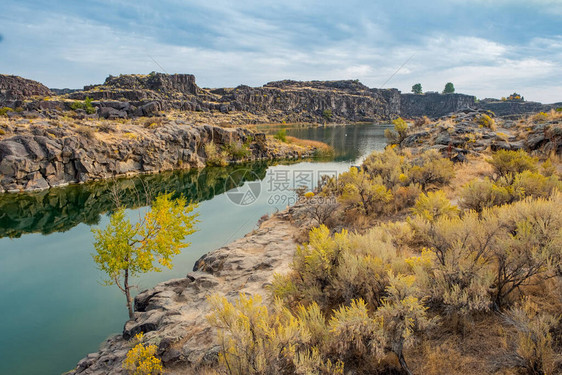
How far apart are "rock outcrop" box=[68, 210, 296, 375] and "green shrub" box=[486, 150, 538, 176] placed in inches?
408

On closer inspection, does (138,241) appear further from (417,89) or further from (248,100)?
(417,89)

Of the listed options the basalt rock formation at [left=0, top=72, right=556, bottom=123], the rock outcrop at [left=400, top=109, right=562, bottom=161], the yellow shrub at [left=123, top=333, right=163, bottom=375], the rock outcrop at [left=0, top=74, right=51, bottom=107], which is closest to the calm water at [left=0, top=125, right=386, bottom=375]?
the yellow shrub at [left=123, top=333, right=163, bottom=375]

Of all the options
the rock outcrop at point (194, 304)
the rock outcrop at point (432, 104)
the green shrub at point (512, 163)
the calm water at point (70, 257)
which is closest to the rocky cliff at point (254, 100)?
the rock outcrop at point (432, 104)

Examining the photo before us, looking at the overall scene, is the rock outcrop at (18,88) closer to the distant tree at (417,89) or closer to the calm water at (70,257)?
the calm water at (70,257)

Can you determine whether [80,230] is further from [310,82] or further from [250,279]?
[310,82]

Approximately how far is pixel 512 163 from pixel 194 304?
579 inches

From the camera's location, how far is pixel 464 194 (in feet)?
33.8

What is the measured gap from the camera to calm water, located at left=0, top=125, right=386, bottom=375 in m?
9.18

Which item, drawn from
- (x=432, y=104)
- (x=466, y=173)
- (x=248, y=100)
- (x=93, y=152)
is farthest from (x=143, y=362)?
(x=432, y=104)

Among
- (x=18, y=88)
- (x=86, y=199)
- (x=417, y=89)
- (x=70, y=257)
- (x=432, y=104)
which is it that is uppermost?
(x=417, y=89)

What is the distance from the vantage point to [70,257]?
15.1m

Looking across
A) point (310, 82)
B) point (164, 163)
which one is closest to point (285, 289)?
point (164, 163)

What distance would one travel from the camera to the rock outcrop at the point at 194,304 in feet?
21.7

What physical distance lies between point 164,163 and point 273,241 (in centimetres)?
3030
